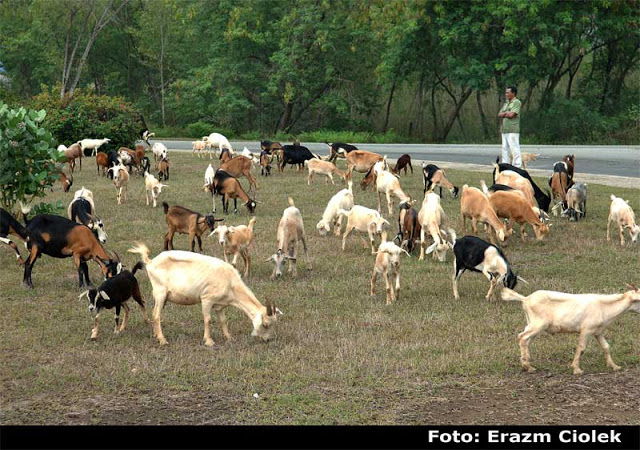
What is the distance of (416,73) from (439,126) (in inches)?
133

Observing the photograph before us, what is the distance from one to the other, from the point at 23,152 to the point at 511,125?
34.9ft

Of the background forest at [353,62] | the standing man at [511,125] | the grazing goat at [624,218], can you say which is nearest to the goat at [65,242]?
the grazing goat at [624,218]

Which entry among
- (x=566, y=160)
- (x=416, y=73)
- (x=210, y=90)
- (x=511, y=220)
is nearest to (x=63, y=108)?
(x=210, y=90)

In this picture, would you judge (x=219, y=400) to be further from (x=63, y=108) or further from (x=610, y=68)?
(x=610, y=68)

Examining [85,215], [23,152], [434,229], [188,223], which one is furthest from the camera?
[23,152]

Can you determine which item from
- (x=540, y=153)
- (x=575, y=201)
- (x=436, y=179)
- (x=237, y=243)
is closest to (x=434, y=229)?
(x=237, y=243)

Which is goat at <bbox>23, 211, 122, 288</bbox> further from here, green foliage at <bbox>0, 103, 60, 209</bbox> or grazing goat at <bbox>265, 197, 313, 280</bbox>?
green foliage at <bbox>0, 103, 60, 209</bbox>

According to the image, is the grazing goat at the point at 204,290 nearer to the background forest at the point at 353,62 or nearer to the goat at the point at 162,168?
the goat at the point at 162,168

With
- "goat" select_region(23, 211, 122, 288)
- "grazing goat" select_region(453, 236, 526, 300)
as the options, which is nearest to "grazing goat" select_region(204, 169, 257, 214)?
"goat" select_region(23, 211, 122, 288)

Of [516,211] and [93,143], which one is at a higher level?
[93,143]

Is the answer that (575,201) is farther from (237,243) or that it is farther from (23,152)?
(23,152)

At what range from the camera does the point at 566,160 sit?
758 inches

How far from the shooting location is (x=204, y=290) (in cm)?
920

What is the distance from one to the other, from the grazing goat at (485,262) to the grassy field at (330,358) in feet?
0.97
